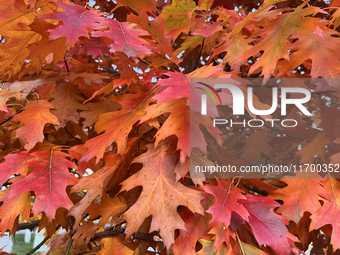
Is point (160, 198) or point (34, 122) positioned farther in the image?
point (34, 122)

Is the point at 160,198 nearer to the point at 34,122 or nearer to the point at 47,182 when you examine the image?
the point at 47,182

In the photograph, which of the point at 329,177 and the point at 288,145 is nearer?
the point at 329,177

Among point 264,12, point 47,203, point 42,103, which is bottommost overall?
point 47,203

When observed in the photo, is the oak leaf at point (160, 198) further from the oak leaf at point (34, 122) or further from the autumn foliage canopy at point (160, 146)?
the oak leaf at point (34, 122)

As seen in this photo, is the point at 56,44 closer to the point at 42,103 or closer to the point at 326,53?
the point at 42,103

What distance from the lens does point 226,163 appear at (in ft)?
2.62

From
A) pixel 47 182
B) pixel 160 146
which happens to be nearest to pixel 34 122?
pixel 47 182

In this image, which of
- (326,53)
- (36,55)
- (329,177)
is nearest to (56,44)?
(36,55)

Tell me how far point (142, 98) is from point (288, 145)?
554 mm

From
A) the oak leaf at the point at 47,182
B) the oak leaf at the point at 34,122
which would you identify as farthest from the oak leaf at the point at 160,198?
the oak leaf at the point at 34,122

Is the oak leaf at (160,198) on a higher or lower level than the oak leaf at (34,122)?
lower

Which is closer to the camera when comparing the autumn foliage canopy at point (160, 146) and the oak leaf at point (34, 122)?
the autumn foliage canopy at point (160, 146)

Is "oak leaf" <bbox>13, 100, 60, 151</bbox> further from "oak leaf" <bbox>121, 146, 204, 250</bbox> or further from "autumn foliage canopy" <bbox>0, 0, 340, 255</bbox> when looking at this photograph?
"oak leaf" <bbox>121, 146, 204, 250</bbox>

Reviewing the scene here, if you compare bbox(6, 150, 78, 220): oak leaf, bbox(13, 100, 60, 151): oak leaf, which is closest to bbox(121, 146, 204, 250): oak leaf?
bbox(6, 150, 78, 220): oak leaf
